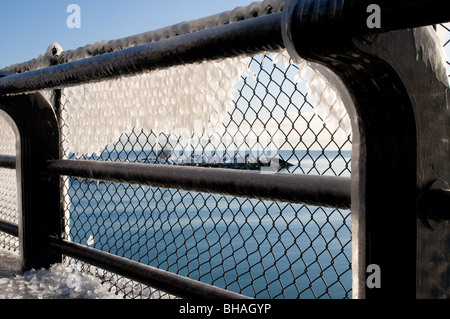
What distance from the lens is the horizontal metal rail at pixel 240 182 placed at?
46.8 inches

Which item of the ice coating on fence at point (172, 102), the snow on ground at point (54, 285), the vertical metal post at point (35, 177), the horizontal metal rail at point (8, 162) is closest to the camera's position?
the ice coating on fence at point (172, 102)

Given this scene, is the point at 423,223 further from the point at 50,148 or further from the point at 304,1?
the point at 50,148

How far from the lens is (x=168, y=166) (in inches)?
67.9

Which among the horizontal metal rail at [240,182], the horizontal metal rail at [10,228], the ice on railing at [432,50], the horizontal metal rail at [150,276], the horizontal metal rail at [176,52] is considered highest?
the horizontal metal rail at [176,52]

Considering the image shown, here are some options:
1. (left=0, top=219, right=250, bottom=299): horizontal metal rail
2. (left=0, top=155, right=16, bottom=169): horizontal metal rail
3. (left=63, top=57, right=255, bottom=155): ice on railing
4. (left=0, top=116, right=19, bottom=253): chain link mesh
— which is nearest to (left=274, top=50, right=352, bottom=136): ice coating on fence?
(left=63, top=57, right=255, bottom=155): ice on railing

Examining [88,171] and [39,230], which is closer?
[88,171]

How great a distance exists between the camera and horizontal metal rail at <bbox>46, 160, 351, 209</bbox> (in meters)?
1.19

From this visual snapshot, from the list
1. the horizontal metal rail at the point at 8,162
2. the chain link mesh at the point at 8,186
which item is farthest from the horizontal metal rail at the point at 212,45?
the chain link mesh at the point at 8,186

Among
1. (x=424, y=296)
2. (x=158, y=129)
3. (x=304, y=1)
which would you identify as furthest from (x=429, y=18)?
(x=158, y=129)

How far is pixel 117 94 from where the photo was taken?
2223 millimetres

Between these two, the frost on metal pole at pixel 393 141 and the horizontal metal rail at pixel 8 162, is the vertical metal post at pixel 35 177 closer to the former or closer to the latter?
the horizontal metal rail at pixel 8 162

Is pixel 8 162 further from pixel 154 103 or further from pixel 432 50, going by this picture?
pixel 432 50
